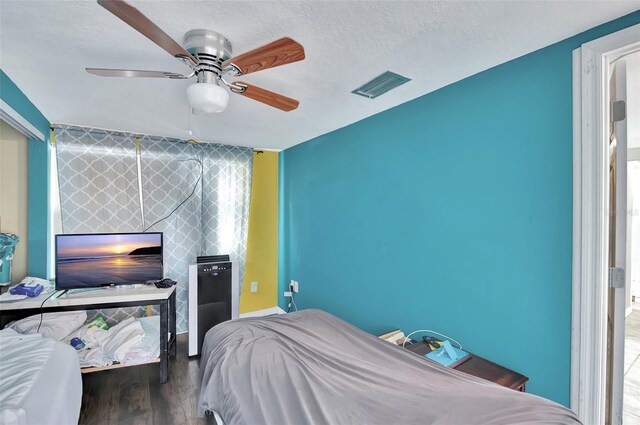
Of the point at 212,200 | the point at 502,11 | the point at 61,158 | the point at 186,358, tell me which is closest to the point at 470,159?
the point at 502,11

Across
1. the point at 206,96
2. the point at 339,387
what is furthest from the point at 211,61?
the point at 339,387

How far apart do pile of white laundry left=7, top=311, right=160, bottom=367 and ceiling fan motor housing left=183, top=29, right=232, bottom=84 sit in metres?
2.34

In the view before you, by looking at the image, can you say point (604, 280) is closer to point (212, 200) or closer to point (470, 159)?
point (470, 159)

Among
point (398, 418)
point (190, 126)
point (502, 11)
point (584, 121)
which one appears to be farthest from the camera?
point (190, 126)

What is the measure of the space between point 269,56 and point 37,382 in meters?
1.82

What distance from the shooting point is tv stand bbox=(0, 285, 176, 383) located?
7.29 feet

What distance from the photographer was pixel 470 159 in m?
1.88

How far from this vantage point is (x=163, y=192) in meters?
3.43

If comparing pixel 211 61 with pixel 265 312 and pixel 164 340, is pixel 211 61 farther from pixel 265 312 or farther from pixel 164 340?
pixel 265 312

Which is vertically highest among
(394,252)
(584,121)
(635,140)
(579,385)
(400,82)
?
(400,82)

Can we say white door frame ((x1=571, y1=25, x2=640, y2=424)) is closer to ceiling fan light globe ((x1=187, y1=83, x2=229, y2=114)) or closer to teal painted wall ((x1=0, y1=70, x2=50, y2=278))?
ceiling fan light globe ((x1=187, y1=83, x2=229, y2=114))

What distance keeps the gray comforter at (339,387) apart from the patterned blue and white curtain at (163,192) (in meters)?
1.90

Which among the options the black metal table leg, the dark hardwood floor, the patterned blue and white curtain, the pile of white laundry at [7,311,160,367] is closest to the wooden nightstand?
the dark hardwood floor

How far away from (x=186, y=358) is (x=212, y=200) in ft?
5.79
